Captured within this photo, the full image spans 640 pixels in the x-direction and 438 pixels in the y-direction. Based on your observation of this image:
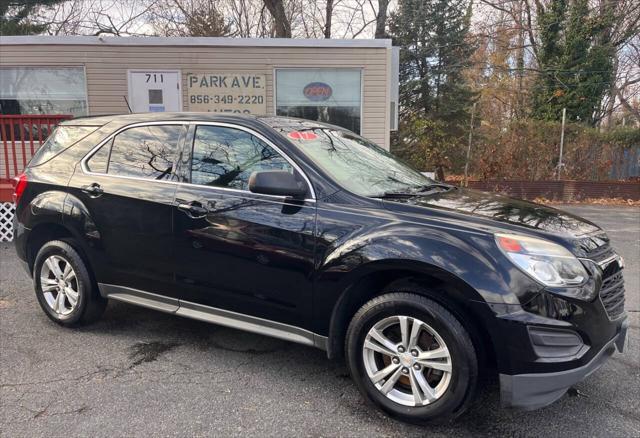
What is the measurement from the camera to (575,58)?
19.6m

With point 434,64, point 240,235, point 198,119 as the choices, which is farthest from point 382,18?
point 240,235

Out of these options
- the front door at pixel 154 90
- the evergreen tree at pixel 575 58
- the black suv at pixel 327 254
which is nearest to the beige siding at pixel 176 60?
the front door at pixel 154 90

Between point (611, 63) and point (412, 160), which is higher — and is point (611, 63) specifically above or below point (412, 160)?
above

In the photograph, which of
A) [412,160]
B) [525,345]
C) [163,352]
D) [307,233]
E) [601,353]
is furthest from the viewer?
[412,160]

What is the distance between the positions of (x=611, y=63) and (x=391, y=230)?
21.4 metres

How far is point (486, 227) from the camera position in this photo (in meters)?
2.67

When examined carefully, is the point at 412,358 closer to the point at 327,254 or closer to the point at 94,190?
the point at 327,254

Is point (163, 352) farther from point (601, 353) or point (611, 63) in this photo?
point (611, 63)

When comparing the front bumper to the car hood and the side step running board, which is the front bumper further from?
the side step running board

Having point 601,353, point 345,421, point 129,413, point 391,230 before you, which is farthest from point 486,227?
point 129,413

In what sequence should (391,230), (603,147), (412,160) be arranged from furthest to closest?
(412,160) < (603,147) < (391,230)

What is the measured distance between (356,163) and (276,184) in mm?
804

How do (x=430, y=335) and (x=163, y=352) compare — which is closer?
(x=430, y=335)

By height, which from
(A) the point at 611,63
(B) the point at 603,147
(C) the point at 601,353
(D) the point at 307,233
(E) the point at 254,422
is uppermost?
(A) the point at 611,63
